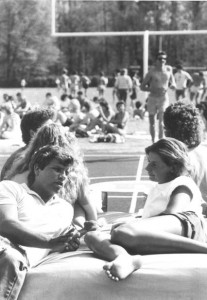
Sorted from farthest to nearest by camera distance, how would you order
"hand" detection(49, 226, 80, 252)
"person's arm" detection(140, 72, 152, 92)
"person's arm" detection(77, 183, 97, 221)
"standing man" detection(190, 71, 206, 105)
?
"standing man" detection(190, 71, 206, 105) → "person's arm" detection(140, 72, 152, 92) → "person's arm" detection(77, 183, 97, 221) → "hand" detection(49, 226, 80, 252)

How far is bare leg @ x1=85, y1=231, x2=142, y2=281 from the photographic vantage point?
3.63m

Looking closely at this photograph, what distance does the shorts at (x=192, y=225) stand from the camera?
3994 millimetres

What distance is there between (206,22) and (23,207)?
61301 mm

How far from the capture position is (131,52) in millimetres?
66188

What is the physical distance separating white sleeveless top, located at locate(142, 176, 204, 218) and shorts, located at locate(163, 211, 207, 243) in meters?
0.08

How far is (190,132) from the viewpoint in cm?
529

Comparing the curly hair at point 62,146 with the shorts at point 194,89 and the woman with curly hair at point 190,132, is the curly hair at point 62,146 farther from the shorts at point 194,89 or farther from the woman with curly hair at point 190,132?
the shorts at point 194,89

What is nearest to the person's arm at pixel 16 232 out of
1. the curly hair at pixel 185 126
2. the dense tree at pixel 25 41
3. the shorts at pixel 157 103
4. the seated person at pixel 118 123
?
the curly hair at pixel 185 126

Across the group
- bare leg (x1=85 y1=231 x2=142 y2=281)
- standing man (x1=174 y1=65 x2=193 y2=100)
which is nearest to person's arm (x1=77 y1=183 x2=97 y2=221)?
bare leg (x1=85 y1=231 x2=142 y2=281)

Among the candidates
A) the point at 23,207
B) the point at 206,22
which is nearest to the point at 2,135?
the point at 23,207

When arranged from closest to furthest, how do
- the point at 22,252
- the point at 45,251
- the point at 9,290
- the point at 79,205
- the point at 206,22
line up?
the point at 9,290 → the point at 22,252 → the point at 45,251 → the point at 79,205 → the point at 206,22

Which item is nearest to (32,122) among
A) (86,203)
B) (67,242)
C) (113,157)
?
(86,203)

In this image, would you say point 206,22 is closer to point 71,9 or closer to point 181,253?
point 71,9

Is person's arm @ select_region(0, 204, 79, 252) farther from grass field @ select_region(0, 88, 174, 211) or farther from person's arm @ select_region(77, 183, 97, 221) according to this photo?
grass field @ select_region(0, 88, 174, 211)
